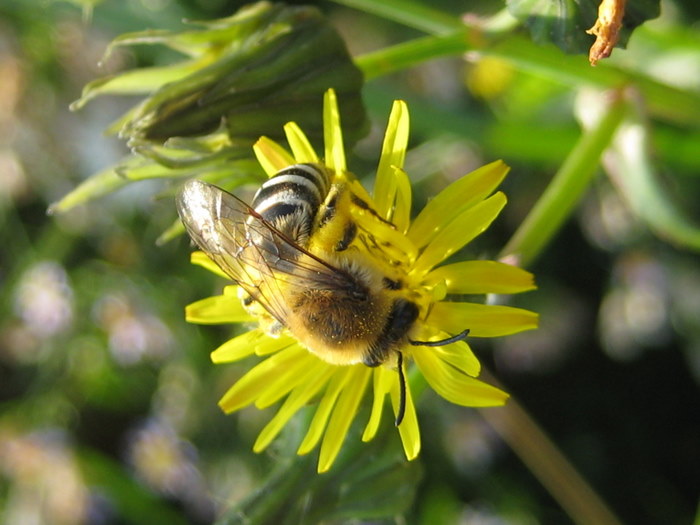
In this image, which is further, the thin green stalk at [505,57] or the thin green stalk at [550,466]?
the thin green stalk at [550,466]

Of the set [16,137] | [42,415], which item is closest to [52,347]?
[42,415]

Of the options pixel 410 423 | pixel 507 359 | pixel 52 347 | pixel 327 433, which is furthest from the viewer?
pixel 52 347

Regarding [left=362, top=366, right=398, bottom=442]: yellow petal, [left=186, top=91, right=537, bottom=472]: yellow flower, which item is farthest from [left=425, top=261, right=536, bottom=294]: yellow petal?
[left=362, top=366, right=398, bottom=442]: yellow petal

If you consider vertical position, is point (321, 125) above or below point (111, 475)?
above

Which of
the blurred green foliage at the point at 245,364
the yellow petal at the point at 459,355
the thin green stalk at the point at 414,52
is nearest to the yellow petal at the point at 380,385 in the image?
the yellow petal at the point at 459,355

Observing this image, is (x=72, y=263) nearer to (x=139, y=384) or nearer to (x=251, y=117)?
(x=139, y=384)

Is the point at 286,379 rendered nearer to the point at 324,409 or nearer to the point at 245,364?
the point at 324,409

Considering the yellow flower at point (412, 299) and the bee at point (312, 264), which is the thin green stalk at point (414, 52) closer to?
the yellow flower at point (412, 299)
